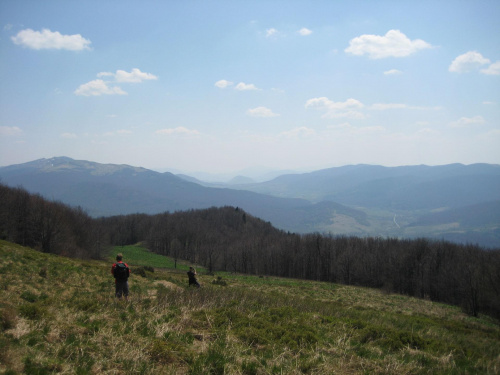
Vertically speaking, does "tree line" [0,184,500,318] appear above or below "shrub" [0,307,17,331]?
below

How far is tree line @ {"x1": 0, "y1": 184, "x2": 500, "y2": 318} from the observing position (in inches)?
1930

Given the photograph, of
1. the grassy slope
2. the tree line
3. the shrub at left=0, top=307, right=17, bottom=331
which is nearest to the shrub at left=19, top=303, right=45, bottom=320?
the grassy slope

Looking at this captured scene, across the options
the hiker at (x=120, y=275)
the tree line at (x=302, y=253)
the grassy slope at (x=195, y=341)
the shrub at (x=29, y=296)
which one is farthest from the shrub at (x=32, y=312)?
the tree line at (x=302, y=253)

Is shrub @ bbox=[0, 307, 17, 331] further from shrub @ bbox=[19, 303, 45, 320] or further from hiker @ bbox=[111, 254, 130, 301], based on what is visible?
hiker @ bbox=[111, 254, 130, 301]

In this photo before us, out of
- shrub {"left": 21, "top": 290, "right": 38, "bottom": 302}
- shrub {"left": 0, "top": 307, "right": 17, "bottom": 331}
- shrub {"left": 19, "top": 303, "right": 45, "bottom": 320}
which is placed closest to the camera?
shrub {"left": 0, "top": 307, "right": 17, "bottom": 331}

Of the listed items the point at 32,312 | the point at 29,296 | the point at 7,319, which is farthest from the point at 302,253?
the point at 7,319

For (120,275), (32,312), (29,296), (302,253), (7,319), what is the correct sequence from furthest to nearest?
(302,253)
(120,275)
(29,296)
(32,312)
(7,319)

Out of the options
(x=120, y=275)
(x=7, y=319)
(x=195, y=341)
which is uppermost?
(x=7, y=319)

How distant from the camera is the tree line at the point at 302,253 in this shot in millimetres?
49031

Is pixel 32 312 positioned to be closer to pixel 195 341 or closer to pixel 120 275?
pixel 120 275

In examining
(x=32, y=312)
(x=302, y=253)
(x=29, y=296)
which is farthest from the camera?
(x=302, y=253)

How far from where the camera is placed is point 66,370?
17.4 feet

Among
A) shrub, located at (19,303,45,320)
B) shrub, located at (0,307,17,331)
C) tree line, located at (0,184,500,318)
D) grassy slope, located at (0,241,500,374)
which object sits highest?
shrub, located at (0,307,17,331)

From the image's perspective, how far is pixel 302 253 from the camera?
88.6m
